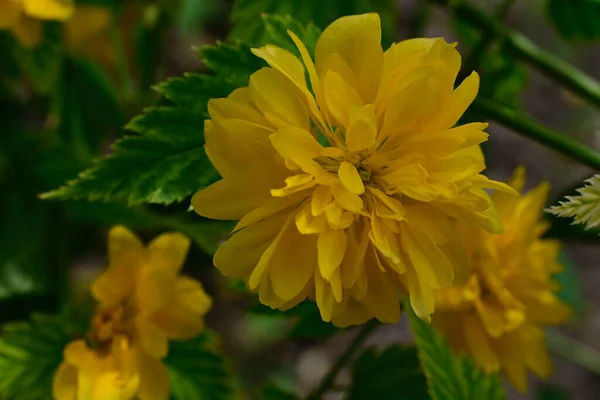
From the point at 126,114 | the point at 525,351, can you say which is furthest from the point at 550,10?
the point at 126,114

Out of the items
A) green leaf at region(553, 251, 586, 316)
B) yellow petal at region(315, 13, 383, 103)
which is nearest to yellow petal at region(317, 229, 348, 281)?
yellow petal at region(315, 13, 383, 103)

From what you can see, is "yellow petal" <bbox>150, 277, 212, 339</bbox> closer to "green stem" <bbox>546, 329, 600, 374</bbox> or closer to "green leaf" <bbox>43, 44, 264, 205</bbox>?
"green leaf" <bbox>43, 44, 264, 205</bbox>

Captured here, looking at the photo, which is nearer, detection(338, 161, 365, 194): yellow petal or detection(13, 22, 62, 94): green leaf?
detection(338, 161, 365, 194): yellow petal

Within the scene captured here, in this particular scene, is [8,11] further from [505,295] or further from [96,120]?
[505,295]

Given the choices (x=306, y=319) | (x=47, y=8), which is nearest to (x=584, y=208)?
(x=306, y=319)

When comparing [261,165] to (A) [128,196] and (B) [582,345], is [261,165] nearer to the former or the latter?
(A) [128,196]

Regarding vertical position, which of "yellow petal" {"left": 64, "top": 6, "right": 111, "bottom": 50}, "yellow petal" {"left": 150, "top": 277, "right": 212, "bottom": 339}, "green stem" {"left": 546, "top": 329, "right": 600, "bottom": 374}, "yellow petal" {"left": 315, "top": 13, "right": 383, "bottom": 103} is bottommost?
"green stem" {"left": 546, "top": 329, "right": 600, "bottom": 374}

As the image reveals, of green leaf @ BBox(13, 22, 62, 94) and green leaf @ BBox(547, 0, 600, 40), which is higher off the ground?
green leaf @ BBox(547, 0, 600, 40)

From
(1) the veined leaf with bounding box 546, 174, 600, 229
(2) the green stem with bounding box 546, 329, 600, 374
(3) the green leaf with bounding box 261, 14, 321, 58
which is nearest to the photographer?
(1) the veined leaf with bounding box 546, 174, 600, 229
